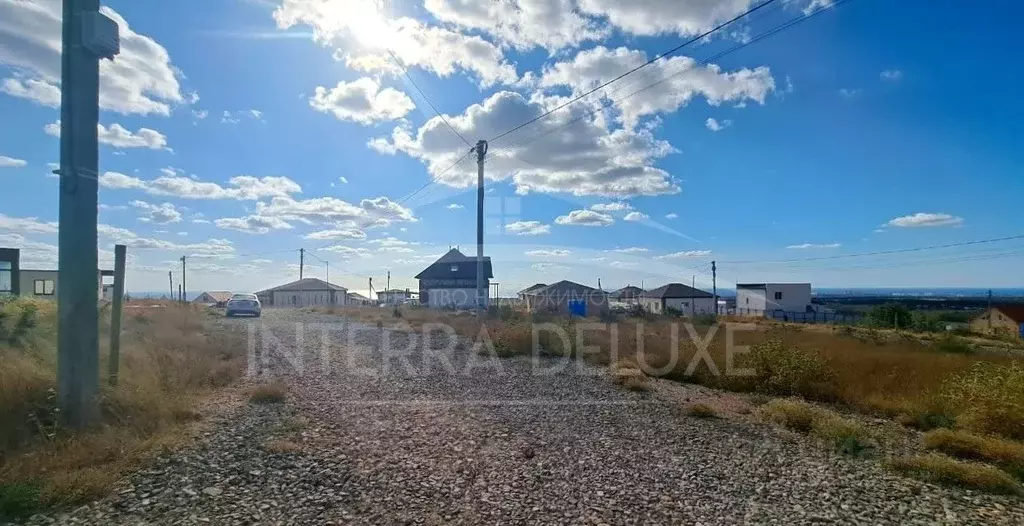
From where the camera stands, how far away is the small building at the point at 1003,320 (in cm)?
4100

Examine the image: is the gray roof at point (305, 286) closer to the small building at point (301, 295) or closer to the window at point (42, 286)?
the small building at point (301, 295)

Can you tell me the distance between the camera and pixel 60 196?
532 centimetres

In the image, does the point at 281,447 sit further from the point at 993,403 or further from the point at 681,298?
the point at 681,298

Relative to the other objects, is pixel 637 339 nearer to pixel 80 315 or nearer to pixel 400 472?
pixel 400 472

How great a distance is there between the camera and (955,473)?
4957mm

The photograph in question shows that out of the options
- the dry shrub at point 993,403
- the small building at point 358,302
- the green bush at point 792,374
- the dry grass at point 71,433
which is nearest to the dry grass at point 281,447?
the dry grass at point 71,433

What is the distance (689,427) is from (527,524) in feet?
11.9

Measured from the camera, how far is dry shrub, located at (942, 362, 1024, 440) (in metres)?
6.74

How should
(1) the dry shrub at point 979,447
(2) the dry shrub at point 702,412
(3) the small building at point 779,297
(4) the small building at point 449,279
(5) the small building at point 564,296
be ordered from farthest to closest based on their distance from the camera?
(3) the small building at point 779,297, (4) the small building at point 449,279, (5) the small building at point 564,296, (2) the dry shrub at point 702,412, (1) the dry shrub at point 979,447

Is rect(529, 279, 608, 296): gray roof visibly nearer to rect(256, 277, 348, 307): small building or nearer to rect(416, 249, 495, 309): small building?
rect(416, 249, 495, 309): small building

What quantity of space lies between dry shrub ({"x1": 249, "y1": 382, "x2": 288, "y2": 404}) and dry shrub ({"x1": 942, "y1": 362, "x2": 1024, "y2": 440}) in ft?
29.6

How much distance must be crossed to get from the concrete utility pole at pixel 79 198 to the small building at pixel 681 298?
54.2 metres

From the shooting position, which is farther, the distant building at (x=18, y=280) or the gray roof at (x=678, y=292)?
the gray roof at (x=678, y=292)

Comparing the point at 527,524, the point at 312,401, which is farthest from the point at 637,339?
the point at 527,524
